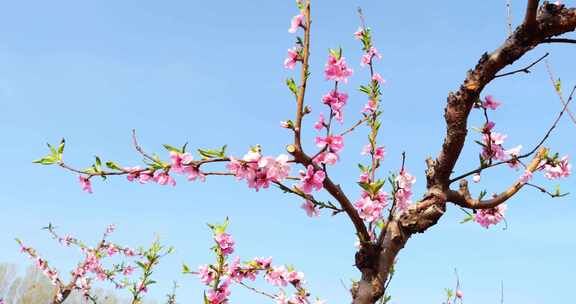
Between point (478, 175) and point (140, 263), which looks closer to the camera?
→ point (478, 175)

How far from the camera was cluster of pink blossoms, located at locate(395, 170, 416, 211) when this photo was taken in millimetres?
3037

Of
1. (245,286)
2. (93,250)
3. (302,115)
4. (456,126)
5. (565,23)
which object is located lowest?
(245,286)

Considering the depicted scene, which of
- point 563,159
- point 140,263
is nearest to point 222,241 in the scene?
point 563,159

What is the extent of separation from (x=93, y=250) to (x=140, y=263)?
4655 millimetres

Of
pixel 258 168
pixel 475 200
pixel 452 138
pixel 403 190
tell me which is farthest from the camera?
pixel 475 200

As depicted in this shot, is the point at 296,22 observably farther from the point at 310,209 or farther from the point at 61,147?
the point at 61,147

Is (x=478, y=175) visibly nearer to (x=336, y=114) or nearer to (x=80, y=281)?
(x=336, y=114)

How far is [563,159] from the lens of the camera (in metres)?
3.47

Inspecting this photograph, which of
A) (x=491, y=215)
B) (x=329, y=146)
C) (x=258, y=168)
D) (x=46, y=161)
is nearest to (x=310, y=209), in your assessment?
(x=329, y=146)

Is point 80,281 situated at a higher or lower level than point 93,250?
lower

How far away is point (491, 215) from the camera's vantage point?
3555 mm

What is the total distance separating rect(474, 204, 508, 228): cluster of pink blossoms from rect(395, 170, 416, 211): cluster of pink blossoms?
0.79 meters

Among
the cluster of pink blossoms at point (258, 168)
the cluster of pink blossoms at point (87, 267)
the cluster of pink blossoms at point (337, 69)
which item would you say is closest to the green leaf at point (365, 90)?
the cluster of pink blossoms at point (337, 69)

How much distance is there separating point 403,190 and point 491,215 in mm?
948
